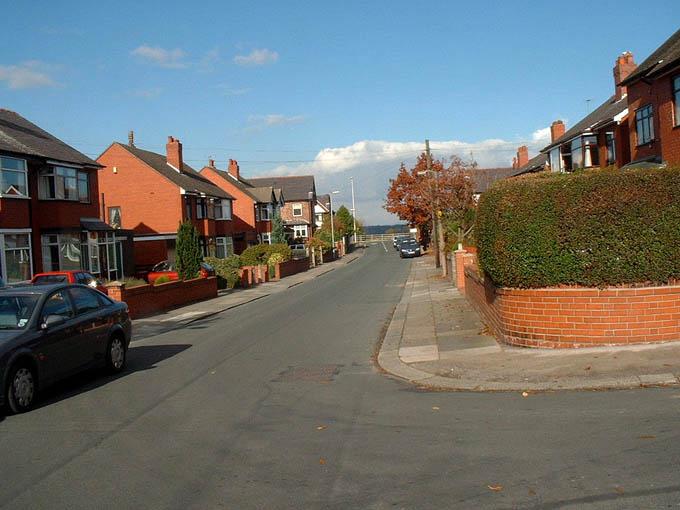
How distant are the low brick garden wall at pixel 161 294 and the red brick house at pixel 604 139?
15.9m

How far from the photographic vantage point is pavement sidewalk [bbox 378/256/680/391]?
890cm

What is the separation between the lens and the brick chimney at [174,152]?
5206cm

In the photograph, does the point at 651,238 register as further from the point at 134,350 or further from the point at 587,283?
the point at 134,350

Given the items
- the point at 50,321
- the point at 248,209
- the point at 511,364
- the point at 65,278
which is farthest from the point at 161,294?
the point at 248,209

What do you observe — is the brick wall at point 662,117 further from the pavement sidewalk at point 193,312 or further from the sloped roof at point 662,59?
the pavement sidewalk at point 193,312

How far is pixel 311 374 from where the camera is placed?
10969 millimetres

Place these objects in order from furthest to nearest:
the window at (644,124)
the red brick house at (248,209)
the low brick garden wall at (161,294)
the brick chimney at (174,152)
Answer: the red brick house at (248,209), the brick chimney at (174,152), the window at (644,124), the low brick garden wall at (161,294)

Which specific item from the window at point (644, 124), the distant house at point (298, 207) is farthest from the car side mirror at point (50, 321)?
the distant house at point (298, 207)

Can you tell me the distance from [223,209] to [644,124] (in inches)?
1389

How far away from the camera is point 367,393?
9.36 m

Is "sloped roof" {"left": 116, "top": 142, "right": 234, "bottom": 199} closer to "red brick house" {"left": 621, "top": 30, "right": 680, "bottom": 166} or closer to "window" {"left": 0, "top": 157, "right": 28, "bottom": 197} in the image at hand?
"window" {"left": 0, "top": 157, "right": 28, "bottom": 197}

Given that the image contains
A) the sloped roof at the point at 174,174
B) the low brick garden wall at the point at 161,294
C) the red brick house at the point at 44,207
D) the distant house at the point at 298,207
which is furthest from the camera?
the distant house at the point at 298,207

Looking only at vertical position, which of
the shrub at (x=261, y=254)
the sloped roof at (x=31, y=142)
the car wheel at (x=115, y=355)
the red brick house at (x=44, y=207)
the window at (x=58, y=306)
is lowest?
the car wheel at (x=115, y=355)

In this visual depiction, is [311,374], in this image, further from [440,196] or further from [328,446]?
[440,196]
